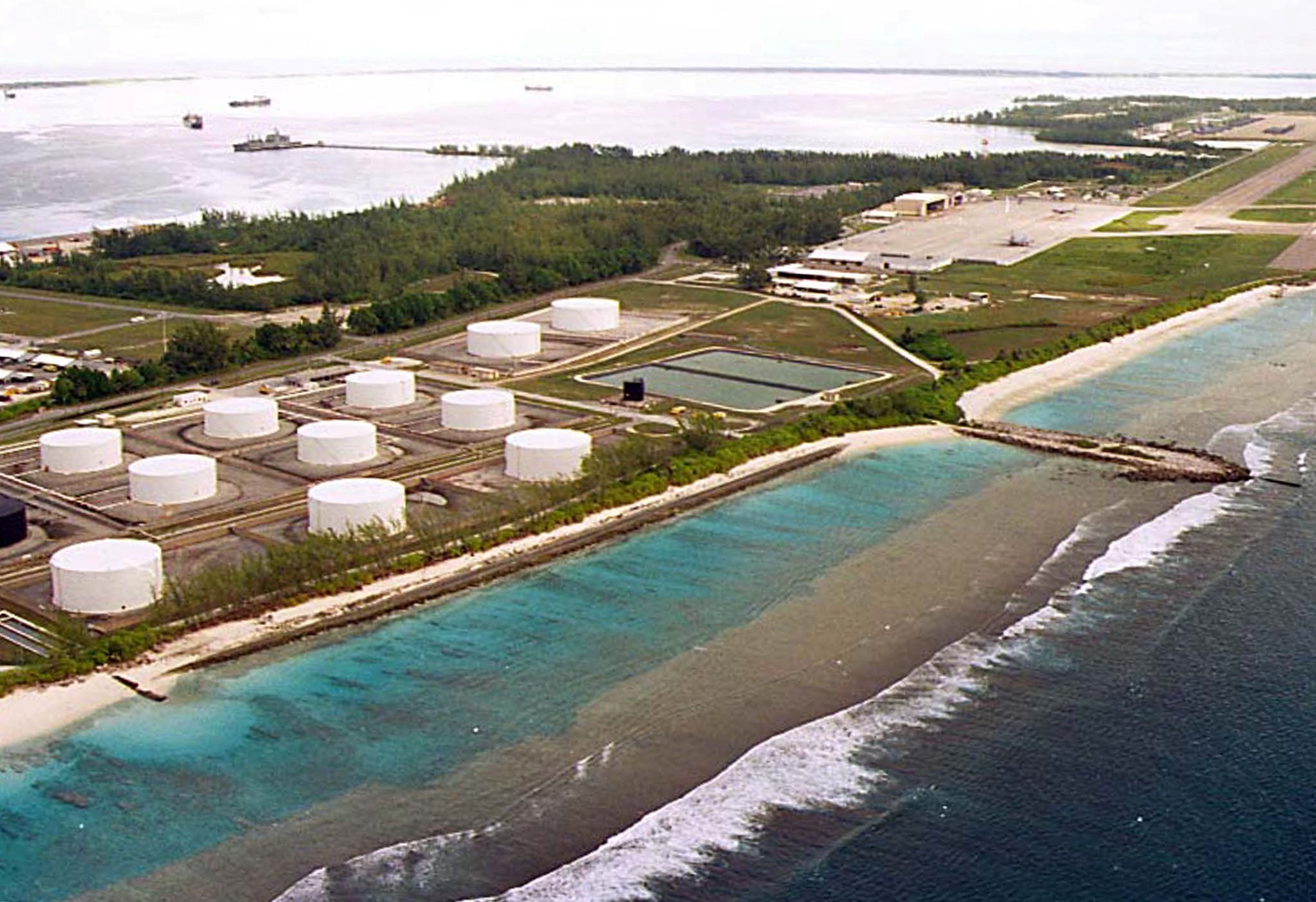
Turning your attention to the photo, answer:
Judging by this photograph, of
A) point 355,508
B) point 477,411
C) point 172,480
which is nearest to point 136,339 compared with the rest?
point 477,411

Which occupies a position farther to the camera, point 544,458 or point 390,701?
point 544,458

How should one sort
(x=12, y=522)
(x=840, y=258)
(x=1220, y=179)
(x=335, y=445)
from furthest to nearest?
(x=1220, y=179) < (x=840, y=258) < (x=335, y=445) < (x=12, y=522)

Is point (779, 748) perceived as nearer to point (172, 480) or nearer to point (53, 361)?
point (172, 480)

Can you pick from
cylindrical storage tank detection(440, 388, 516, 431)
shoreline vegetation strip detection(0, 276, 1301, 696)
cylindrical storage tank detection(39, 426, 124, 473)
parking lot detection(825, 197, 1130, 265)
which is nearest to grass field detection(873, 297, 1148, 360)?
shoreline vegetation strip detection(0, 276, 1301, 696)

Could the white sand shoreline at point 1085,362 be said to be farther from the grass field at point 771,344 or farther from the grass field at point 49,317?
the grass field at point 49,317

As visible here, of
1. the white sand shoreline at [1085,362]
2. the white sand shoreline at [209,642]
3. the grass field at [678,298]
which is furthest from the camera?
the grass field at [678,298]

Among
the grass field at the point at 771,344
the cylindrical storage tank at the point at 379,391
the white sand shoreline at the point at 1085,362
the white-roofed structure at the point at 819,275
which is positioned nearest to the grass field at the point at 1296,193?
the white sand shoreline at the point at 1085,362
